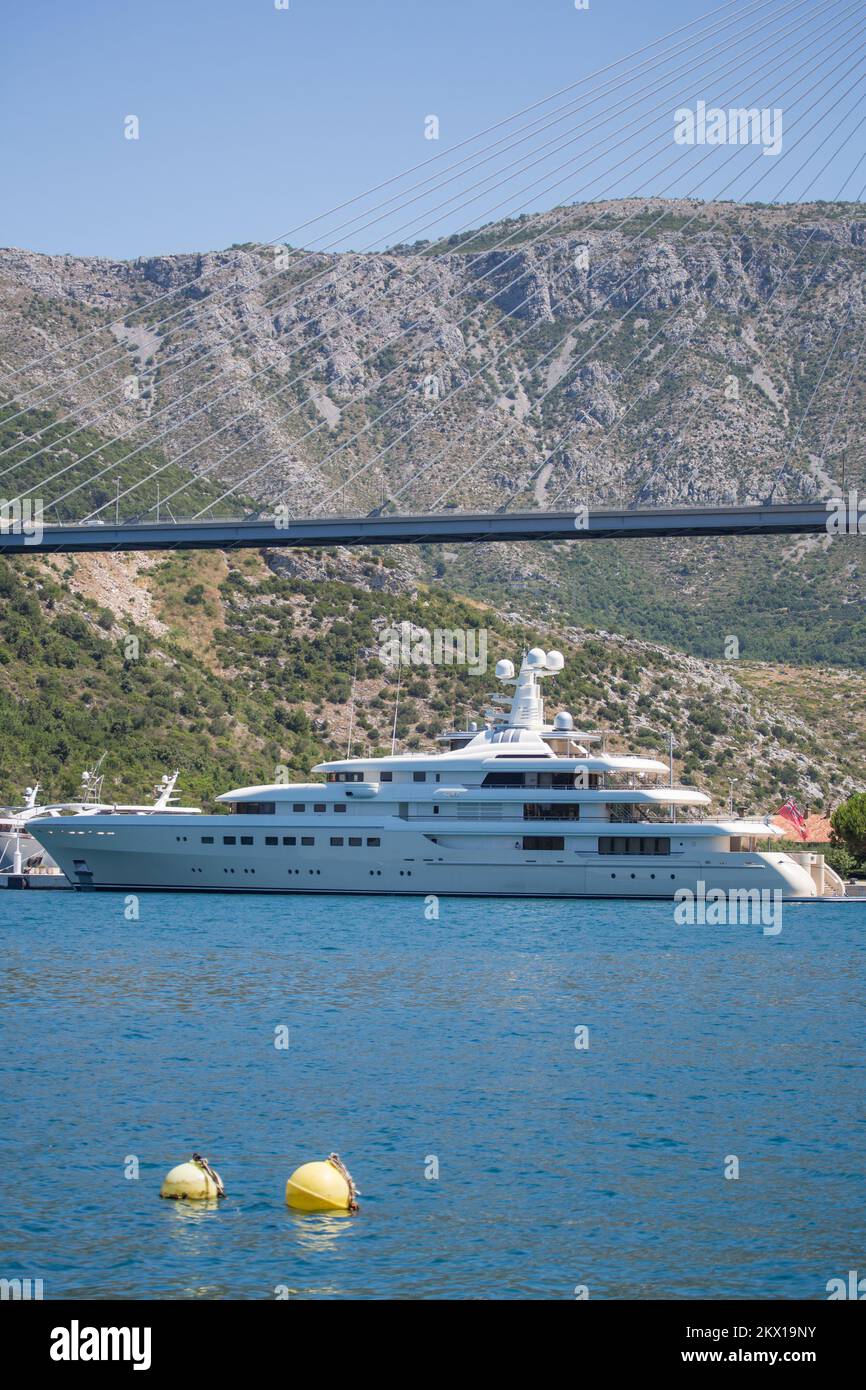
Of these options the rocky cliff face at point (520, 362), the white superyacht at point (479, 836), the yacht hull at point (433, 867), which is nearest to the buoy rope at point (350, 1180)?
the white superyacht at point (479, 836)

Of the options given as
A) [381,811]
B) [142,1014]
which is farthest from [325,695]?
[142,1014]

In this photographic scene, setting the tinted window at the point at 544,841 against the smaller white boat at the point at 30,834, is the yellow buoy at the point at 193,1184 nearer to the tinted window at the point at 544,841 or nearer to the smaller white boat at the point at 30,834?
the tinted window at the point at 544,841

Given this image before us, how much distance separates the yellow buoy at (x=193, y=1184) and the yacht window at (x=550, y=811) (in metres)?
33.1

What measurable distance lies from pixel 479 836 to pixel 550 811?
207cm

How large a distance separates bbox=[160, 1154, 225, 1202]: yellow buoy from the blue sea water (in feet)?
0.53

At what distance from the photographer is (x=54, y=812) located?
60.7 m

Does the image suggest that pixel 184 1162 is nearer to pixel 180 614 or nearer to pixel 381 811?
pixel 381 811

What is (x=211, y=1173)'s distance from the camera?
14711 mm

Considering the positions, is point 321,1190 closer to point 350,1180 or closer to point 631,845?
point 350,1180

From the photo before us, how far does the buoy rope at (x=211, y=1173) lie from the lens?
1459cm

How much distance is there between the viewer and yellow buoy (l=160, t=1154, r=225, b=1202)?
1455cm

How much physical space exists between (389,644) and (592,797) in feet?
123

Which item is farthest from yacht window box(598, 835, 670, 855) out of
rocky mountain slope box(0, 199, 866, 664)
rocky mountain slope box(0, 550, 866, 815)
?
rocky mountain slope box(0, 199, 866, 664)

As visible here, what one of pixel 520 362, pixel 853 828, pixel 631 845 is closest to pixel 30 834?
pixel 631 845
